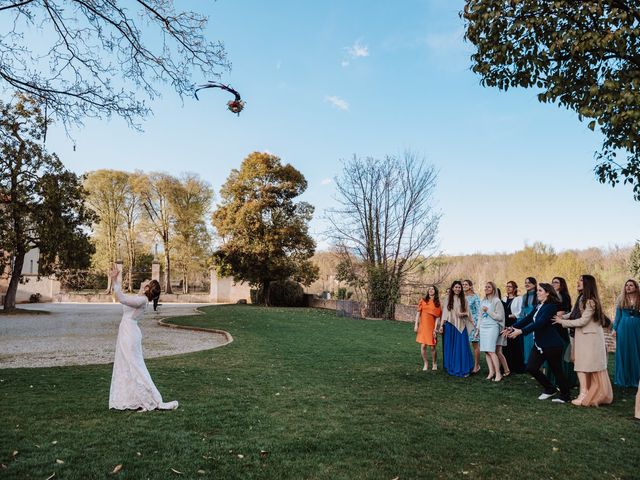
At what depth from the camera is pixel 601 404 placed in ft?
22.3

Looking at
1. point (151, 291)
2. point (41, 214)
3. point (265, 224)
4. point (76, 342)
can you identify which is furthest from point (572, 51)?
point (265, 224)

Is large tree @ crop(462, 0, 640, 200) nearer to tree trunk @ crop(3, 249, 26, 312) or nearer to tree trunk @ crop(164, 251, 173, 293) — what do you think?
tree trunk @ crop(3, 249, 26, 312)

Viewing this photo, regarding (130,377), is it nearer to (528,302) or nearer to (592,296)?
(592,296)

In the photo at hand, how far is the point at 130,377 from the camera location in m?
5.93

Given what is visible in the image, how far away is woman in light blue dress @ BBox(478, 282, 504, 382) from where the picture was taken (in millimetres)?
8562

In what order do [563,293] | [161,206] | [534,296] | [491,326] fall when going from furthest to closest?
[161,206]
[534,296]
[491,326]
[563,293]

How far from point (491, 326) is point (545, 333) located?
1.51 metres

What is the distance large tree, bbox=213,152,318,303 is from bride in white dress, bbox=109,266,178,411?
28000 millimetres

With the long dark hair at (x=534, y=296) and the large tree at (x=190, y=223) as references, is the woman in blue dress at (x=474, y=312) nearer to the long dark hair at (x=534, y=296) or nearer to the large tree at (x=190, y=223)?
the long dark hair at (x=534, y=296)

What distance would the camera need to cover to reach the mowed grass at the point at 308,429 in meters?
4.08

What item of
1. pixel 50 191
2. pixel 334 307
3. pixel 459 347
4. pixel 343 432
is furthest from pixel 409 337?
pixel 50 191

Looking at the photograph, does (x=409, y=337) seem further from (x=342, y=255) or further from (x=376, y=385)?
(x=342, y=255)

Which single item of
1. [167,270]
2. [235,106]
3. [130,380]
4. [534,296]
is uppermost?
[235,106]

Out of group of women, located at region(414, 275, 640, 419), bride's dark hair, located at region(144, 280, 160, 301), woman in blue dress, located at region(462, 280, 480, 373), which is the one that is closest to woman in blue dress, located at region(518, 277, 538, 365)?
group of women, located at region(414, 275, 640, 419)
